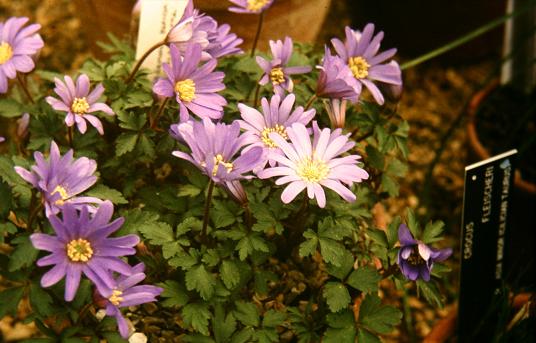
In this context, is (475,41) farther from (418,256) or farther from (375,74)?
(418,256)

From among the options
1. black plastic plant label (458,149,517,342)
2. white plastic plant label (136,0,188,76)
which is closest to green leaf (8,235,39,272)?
white plastic plant label (136,0,188,76)

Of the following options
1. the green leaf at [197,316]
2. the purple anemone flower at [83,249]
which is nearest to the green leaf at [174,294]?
the green leaf at [197,316]

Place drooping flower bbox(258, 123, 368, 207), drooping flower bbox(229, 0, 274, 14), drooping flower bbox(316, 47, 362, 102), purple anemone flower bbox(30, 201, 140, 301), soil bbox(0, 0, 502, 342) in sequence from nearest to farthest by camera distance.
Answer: purple anemone flower bbox(30, 201, 140, 301)
drooping flower bbox(258, 123, 368, 207)
drooping flower bbox(316, 47, 362, 102)
drooping flower bbox(229, 0, 274, 14)
soil bbox(0, 0, 502, 342)

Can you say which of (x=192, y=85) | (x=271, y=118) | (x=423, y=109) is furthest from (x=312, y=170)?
(x=423, y=109)

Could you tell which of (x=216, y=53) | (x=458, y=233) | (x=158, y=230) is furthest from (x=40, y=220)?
(x=458, y=233)

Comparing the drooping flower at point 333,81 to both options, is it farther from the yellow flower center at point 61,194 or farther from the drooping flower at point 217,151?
the yellow flower center at point 61,194

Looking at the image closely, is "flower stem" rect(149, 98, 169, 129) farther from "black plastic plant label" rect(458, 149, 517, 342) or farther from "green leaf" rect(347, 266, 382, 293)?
"black plastic plant label" rect(458, 149, 517, 342)
